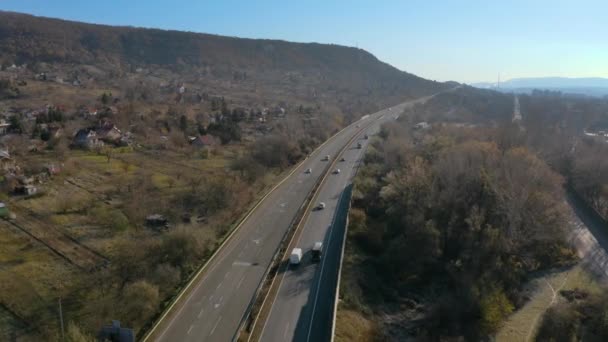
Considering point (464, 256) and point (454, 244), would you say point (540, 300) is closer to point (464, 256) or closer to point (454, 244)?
point (464, 256)

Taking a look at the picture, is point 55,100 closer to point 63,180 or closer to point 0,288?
point 63,180

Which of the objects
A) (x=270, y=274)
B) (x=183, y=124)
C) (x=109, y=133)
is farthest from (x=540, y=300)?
(x=183, y=124)

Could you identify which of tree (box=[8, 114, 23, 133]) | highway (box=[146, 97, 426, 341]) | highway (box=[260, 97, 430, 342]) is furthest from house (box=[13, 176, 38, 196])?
tree (box=[8, 114, 23, 133])

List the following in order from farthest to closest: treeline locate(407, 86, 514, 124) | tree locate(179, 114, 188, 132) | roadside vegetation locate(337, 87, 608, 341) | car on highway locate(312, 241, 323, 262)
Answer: treeline locate(407, 86, 514, 124) < tree locate(179, 114, 188, 132) < car on highway locate(312, 241, 323, 262) < roadside vegetation locate(337, 87, 608, 341)

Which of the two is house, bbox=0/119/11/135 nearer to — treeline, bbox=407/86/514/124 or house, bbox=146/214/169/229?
house, bbox=146/214/169/229

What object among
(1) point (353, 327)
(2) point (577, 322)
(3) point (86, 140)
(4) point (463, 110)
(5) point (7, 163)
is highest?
(4) point (463, 110)

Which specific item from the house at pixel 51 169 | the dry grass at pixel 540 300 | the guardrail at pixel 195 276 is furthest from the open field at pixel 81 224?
the dry grass at pixel 540 300
